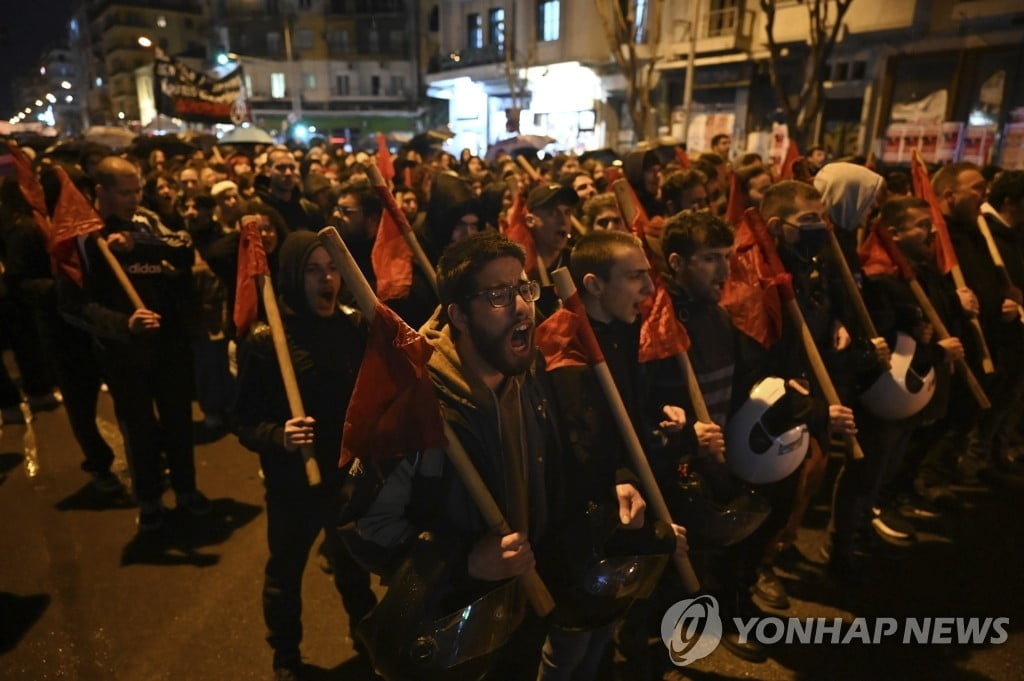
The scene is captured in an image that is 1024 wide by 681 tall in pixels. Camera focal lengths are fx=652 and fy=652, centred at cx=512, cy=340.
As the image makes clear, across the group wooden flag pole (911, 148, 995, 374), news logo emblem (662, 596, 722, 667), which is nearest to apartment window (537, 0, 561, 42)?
wooden flag pole (911, 148, 995, 374)

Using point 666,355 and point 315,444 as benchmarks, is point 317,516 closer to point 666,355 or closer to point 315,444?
point 315,444

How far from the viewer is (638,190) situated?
604cm

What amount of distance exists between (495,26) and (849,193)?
3205 centimetres

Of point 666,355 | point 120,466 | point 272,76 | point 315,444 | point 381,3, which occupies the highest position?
point 381,3

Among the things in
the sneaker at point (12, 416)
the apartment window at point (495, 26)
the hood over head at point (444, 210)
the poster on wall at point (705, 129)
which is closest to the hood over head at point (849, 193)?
the hood over head at point (444, 210)

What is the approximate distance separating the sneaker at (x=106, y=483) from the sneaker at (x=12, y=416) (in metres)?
2.10

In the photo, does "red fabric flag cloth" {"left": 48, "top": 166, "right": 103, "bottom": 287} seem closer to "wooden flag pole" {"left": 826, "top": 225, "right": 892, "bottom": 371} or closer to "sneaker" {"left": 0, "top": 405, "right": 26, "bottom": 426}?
"sneaker" {"left": 0, "top": 405, "right": 26, "bottom": 426}

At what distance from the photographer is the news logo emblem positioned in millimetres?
3410

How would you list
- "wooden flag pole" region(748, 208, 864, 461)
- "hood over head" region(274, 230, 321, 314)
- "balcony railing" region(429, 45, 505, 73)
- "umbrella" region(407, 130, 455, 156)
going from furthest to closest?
"balcony railing" region(429, 45, 505, 73) < "umbrella" region(407, 130, 455, 156) < "wooden flag pole" region(748, 208, 864, 461) < "hood over head" region(274, 230, 321, 314)

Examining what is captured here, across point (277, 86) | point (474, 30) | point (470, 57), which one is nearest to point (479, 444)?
point (470, 57)

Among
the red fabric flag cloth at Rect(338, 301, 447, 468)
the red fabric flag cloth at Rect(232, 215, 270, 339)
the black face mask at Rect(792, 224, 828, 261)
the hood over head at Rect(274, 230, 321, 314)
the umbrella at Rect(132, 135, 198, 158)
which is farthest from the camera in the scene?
the umbrella at Rect(132, 135, 198, 158)

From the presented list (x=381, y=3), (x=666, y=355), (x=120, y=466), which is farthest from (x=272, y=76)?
(x=666, y=355)

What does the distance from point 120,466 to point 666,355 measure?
16.2ft

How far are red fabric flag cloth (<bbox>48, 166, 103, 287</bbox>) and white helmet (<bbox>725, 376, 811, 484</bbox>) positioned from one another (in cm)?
388
